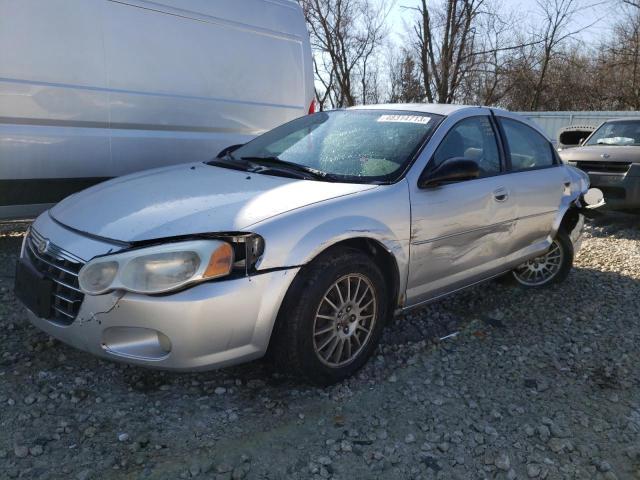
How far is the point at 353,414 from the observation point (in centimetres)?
262

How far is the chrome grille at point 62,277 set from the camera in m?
2.43

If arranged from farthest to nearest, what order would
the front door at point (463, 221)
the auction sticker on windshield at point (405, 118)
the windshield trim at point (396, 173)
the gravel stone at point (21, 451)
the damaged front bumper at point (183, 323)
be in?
→ the auction sticker on windshield at point (405, 118), the front door at point (463, 221), the windshield trim at point (396, 173), the damaged front bumper at point (183, 323), the gravel stone at point (21, 451)

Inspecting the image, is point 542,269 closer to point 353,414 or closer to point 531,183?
point 531,183

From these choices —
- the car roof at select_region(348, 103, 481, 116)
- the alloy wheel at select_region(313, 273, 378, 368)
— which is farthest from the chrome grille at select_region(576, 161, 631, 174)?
the alloy wheel at select_region(313, 273, 378, 368)

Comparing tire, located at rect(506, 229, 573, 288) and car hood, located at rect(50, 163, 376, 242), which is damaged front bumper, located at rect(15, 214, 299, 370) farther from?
tire, located at rect(506, 229, 573, 288)

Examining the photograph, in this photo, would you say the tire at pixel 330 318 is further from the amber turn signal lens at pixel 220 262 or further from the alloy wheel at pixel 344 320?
the amber turn signal lens at pixel 220 262

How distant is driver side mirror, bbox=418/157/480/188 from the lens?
3121 millimetres

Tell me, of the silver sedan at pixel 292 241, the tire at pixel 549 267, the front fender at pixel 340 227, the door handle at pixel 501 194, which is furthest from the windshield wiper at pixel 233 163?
the tire at pixel 549 267

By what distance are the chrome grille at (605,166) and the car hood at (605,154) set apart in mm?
55

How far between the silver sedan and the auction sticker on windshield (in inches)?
1.0

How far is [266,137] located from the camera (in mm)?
3982

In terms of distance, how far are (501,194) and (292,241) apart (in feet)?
5.94

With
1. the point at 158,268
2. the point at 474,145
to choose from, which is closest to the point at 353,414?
the point at 158,268

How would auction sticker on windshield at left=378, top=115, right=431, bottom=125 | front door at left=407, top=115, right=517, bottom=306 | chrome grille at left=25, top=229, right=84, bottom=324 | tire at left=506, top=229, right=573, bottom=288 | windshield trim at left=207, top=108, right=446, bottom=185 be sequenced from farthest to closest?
tire at left=506, top=229, right=573, bottom=288 → auction sticker on windshield at left=378, top=115, right=431, bottom=125 → front door at left=407, top=115, right=517, bottom=306 → windshield trim at left=207, top=108, right=446, bottom=185 → chrome grille at left=25, top=229, right=84, bottom=324
